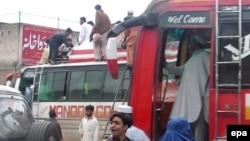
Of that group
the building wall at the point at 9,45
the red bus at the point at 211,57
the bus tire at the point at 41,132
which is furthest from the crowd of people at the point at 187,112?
the building wall at the point at 9,45

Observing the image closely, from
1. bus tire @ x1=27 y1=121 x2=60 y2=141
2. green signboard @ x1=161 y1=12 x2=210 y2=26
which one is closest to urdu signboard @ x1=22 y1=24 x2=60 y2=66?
bus tire @ x1=27 y1=121 x2=60 y2=141

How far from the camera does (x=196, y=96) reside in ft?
21.0

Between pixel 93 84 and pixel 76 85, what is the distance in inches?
22.2

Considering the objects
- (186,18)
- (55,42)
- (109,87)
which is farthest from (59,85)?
(186,18)

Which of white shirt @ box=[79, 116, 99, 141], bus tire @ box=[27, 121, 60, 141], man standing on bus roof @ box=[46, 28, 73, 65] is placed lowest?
white shirt @ box=[79, 116, 99, 141]

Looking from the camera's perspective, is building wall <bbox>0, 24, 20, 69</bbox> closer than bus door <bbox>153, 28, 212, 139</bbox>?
No

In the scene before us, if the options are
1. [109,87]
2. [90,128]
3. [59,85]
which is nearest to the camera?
[90,128]

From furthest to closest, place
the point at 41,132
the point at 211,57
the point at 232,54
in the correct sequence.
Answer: the point at 41,132 → the point at 211,57 → the point at 232,54

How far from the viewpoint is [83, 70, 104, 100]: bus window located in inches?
540

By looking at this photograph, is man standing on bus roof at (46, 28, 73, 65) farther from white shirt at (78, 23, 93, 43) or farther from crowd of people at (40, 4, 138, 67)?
white shirt at (78, 23, 93, 43)

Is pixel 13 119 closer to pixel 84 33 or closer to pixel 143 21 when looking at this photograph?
pixel 143 21

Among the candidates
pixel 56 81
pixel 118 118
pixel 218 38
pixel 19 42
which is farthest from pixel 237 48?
pixel 19 42

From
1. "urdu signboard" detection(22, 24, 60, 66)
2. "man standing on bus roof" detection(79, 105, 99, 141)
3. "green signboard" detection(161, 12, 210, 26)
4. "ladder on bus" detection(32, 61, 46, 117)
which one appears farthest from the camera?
"urdu signboard" detection(22, 24, 60, 66)

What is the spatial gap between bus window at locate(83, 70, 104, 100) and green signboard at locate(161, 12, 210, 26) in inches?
287
